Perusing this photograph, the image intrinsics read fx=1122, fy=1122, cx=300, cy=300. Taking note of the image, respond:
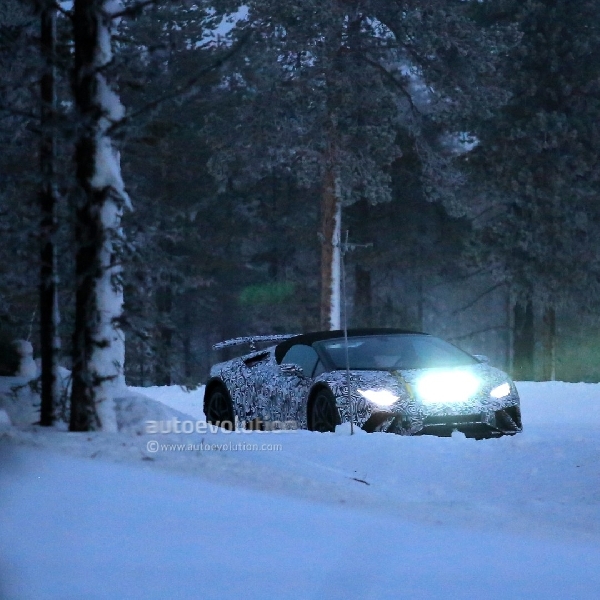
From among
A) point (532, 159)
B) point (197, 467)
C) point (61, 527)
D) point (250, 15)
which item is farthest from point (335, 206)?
point (61, 527)

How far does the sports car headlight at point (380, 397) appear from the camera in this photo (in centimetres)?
1109

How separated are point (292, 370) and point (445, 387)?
1.79 meters

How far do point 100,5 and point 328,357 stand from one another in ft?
14.3

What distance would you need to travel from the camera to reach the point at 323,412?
11711 millimetres

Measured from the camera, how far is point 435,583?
4.80 m

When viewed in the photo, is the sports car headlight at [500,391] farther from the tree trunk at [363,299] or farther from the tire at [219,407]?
the tree trunk at [363,299]

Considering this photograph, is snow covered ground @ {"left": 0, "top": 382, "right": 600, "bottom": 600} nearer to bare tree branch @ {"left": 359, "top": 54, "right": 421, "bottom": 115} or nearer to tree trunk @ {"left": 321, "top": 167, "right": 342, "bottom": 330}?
tree trunk @ {"left": 321, "top": 167, "right": 342, "bottom": 330}

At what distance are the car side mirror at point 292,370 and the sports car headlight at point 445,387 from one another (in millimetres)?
1488

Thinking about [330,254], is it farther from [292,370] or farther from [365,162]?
[292,370]

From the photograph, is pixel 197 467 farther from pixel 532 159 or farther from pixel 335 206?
pixel 532 159

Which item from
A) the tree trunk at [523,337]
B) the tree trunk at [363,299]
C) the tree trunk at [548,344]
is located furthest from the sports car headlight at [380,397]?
the tree trunk at [363,299]

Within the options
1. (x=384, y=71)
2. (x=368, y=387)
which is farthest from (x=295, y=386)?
(x=384, y=71)

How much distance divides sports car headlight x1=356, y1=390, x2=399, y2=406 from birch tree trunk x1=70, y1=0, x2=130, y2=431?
2.46 meters

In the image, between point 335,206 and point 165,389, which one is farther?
point 335,206
